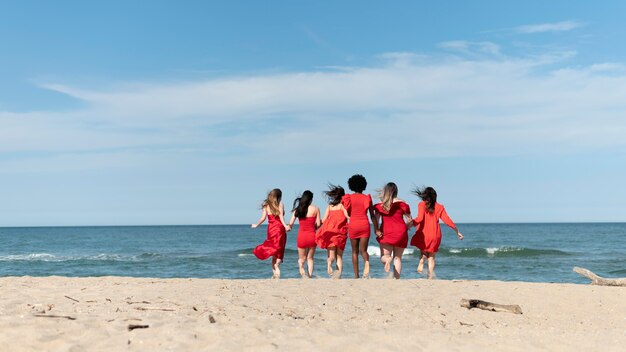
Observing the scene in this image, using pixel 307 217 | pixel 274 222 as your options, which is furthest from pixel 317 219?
pixel 274 222

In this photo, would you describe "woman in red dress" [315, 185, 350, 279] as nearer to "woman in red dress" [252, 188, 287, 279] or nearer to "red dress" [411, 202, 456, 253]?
"woman in red dress" [252, 188, 287, 279]

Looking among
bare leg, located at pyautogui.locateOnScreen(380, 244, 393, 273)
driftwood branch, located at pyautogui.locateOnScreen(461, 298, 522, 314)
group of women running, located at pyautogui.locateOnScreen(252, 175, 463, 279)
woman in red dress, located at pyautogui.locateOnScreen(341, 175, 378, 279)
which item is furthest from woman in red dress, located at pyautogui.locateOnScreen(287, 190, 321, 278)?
driftwood branch, located at pyautogui.locateOnScreen(461, 298, 522, 314)

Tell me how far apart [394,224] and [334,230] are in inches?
43.6

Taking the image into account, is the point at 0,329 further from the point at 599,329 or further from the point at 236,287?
the point at 599,329

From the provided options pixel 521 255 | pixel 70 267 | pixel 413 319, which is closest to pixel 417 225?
pixel 413 319

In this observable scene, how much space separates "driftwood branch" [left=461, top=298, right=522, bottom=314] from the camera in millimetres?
8773

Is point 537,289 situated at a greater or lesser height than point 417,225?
lesser

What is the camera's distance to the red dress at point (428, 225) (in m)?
12.0

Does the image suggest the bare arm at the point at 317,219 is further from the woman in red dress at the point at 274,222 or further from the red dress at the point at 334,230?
the woman in red dress at the point at 274,222

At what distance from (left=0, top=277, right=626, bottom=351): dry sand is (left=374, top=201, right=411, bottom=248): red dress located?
3.31 ft

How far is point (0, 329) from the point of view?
6.11 meters

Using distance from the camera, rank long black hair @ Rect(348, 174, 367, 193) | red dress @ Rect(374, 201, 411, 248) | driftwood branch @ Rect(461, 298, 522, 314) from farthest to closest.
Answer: red dress @ Rect(374, 201, 411, 248) < long black hair @ Rect(348, 174, 367, 193) < driftwood branch @ Rect(461, 298, 522, 314)

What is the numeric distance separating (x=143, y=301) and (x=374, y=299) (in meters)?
3.18

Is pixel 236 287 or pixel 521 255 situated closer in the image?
pixel 236 287
